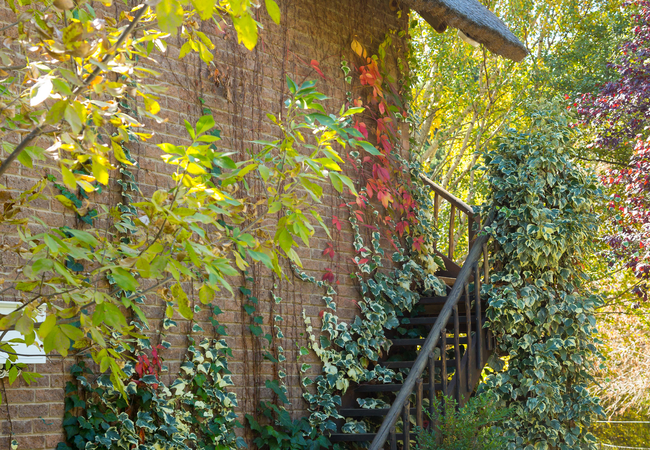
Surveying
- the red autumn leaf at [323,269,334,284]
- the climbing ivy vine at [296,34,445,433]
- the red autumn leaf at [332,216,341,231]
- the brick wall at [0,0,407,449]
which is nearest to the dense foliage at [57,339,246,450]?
the brick wall at [0,0,407,449]

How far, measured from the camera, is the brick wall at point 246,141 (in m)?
2.88

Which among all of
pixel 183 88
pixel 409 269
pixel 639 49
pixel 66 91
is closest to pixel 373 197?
pixel 409 269

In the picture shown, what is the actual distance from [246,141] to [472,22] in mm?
1965

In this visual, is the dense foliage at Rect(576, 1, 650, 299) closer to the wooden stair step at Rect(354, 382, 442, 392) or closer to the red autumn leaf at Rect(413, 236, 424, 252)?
the red autumn leaf at Rect(413, 236, 424, 252)

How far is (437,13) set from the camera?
436 centimetres

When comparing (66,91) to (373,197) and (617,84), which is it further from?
(617,84)

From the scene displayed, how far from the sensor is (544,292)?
4023mm

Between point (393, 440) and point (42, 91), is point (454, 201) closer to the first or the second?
point (393, 440)

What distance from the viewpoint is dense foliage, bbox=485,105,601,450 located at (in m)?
3.89

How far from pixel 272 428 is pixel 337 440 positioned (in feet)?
1.81

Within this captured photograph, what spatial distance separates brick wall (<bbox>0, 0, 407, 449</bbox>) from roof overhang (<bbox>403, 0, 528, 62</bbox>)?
0.67m

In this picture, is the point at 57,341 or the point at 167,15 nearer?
the point at 167,15

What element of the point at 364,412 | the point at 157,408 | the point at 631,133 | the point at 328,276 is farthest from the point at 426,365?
the point at 631,133

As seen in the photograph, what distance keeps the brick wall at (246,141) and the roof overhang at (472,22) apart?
0.67 meters
